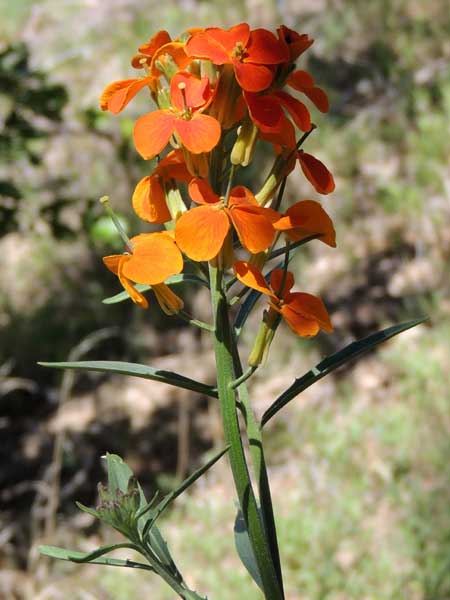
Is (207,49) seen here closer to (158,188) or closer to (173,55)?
(173,55)

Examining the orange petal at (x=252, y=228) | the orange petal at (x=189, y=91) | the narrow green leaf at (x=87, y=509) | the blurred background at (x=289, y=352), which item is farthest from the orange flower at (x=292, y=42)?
the blurred background at (x=289, y=352)

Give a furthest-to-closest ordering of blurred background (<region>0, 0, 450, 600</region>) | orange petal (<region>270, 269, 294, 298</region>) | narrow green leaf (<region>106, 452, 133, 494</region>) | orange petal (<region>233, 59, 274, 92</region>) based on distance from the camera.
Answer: blurred background (<region>0, 0, 450, 600</region>), narrow green leaf (<region>106, 452, 133, 494</region>), orange petal (<region>270, 269, 294, 298</region>), orange petal (<region>233, 59, 274, 92</region>)

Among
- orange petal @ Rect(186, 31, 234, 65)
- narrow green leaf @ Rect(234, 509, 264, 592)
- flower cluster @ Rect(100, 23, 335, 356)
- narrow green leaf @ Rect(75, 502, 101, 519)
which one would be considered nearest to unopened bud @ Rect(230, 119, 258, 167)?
flower cluster @ Rect(100, 23, 335, 356)

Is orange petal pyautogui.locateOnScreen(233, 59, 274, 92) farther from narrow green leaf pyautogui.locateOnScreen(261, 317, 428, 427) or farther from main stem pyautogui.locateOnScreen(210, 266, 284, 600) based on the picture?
narrow green leaf pyautogui.locateOnScreen(261, 317, 428, 427)

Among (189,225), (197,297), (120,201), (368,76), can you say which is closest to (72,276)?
(120,201)

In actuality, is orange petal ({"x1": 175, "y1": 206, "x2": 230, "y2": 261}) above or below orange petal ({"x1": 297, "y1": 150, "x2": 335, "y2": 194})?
below

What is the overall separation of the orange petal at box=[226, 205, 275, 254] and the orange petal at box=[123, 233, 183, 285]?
0.08 metres

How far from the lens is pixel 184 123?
978 millimetres

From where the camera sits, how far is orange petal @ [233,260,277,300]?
0.98 metres

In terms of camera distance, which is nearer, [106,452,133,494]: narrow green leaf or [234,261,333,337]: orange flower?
[234,261,333,337]: orange flower

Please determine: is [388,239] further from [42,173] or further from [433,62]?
[42,173]

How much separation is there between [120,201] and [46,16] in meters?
3.39

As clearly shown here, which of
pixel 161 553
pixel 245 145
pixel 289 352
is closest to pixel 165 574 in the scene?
pixel 161 553

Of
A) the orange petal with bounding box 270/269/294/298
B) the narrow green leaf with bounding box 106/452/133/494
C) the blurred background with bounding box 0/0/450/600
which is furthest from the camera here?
A: the blurred background with bounding box 0/0/450/600
